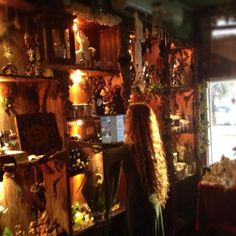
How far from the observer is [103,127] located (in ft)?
8.81

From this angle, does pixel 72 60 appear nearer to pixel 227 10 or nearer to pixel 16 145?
pixel 16 145

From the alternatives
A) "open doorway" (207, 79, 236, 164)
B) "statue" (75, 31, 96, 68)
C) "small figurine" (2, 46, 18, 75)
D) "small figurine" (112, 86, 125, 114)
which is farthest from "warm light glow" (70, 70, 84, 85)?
"open doorway" (207, 79, 236, 164)

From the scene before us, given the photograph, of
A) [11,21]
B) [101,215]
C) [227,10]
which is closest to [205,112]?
[101,215]

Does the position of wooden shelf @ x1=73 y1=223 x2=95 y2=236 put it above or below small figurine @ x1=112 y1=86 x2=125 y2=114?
→ below

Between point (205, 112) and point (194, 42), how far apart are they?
255cm

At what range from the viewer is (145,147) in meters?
2.19

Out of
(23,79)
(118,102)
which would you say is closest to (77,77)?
(118,102)

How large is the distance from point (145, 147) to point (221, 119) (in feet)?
5.06

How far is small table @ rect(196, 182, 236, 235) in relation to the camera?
228 cm

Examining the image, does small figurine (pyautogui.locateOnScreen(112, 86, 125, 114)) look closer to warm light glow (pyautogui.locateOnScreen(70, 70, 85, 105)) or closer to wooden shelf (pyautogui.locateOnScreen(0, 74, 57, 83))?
warm light glow (pyautogui.locateOnScreen(70, 70, 85, 105))

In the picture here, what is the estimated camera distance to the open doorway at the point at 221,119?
287 cm

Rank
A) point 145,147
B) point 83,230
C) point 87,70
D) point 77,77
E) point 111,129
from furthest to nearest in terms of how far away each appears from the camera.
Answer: point 77,77 < point 111,129 < point 87,70 < point 83,230 < point 145,147

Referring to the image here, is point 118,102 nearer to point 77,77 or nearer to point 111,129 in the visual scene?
point 111,129

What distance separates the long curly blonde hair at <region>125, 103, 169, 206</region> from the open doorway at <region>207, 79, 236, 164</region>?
2.56 ft
